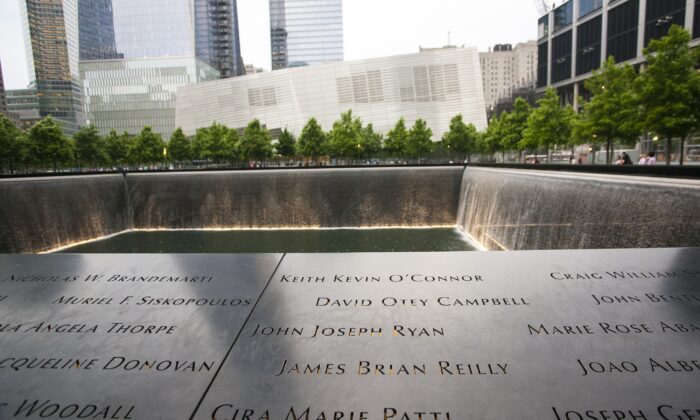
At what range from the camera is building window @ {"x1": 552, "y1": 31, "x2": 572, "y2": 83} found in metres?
52.5

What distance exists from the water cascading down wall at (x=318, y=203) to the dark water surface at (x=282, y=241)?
0.95 m

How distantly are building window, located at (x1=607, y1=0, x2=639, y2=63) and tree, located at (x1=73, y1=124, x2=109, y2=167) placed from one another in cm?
5646

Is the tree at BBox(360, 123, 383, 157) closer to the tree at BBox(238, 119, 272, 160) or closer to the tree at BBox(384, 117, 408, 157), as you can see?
the tree at BBox(384, 117, 408, 157)

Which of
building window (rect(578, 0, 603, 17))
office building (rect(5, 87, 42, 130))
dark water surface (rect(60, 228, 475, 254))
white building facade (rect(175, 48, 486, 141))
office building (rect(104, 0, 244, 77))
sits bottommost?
dark water surface (rect(60, 228, 475, 254))

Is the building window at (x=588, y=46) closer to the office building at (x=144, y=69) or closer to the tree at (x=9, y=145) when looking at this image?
the tree at (x=9, y=145)

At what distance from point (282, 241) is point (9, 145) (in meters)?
30.7

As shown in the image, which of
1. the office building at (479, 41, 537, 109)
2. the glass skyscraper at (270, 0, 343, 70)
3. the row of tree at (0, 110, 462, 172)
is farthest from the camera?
the office building at (479, 41, 537, 109)

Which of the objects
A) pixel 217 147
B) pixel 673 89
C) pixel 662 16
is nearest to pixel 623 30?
pixel 662 16

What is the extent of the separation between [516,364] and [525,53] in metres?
165

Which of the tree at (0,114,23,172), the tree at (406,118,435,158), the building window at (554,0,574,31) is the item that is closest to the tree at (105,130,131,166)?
the tree at (0,114,23,172)

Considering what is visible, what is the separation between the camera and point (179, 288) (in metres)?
2.38

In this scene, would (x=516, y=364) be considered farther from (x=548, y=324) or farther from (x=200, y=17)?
(x=200, y=17)

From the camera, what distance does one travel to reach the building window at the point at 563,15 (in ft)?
168

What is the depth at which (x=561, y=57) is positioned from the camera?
5406 centimetres
